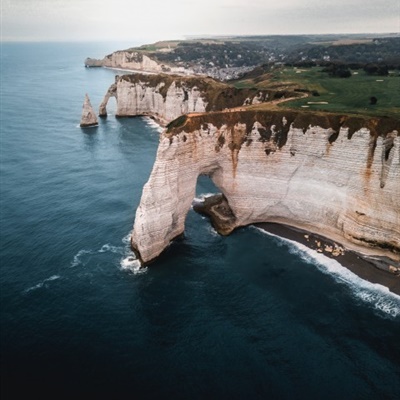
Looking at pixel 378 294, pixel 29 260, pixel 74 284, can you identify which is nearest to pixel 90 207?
pixel 29 260

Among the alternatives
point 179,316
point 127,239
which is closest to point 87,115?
point 127,239

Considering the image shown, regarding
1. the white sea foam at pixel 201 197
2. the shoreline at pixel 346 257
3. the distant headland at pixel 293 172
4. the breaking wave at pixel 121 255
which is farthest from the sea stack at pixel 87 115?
the shoreline at pixel 346 257

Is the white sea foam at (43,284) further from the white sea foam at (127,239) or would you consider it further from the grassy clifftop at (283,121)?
the grassy clifftop at (283,121)

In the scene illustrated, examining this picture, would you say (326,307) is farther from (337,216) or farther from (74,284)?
(74,284)

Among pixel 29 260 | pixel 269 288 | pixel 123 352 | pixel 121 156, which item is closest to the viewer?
pixel 123 352

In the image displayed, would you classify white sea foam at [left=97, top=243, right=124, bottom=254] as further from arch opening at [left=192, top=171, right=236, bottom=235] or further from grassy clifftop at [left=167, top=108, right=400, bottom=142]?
grassy clifftop at [left=167, top=108, right=400, bottom=142]

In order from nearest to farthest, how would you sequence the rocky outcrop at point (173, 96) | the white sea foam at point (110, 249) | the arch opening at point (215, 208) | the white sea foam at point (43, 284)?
the white sea foam at point (43, 284) → the white sea foam at point (110, 249) → the arch opening at point (215, 208) → the rocky outcrop at point (173, 96)
